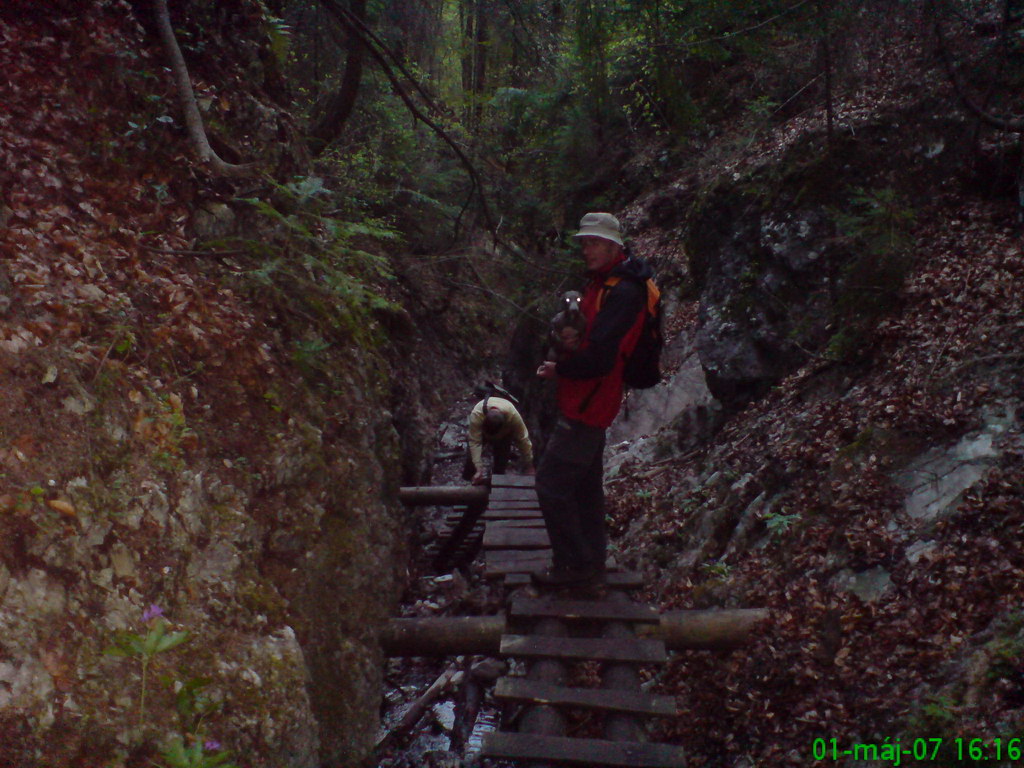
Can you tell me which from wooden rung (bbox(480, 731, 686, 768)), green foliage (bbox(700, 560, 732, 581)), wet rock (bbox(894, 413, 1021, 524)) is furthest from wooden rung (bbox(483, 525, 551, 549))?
wet rock (bbox(894, 413, 1021, 524))

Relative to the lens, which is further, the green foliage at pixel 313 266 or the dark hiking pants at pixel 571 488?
the green foliage at pixel 313 266

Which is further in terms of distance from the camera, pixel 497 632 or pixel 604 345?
pixel 497 632

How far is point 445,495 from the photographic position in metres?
8.40

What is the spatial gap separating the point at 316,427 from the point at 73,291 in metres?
1.61

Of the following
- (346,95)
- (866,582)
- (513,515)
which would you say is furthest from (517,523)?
(346,95)

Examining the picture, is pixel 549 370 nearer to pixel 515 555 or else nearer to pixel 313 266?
pixel 313 266

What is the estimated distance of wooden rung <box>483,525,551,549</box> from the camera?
603cm

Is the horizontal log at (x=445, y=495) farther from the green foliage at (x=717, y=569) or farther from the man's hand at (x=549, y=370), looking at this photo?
the man's hand at (x=549, y=370)

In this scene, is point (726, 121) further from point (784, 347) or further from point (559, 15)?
point (784, 347)

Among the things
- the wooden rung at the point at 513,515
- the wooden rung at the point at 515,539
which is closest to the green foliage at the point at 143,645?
the wooden rung at the point at 515,539

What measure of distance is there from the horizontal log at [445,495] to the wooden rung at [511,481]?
363 millimetres

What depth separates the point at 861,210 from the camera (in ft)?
24.3

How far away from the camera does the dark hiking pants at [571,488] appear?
4492 millimetres

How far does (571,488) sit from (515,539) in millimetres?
1740
